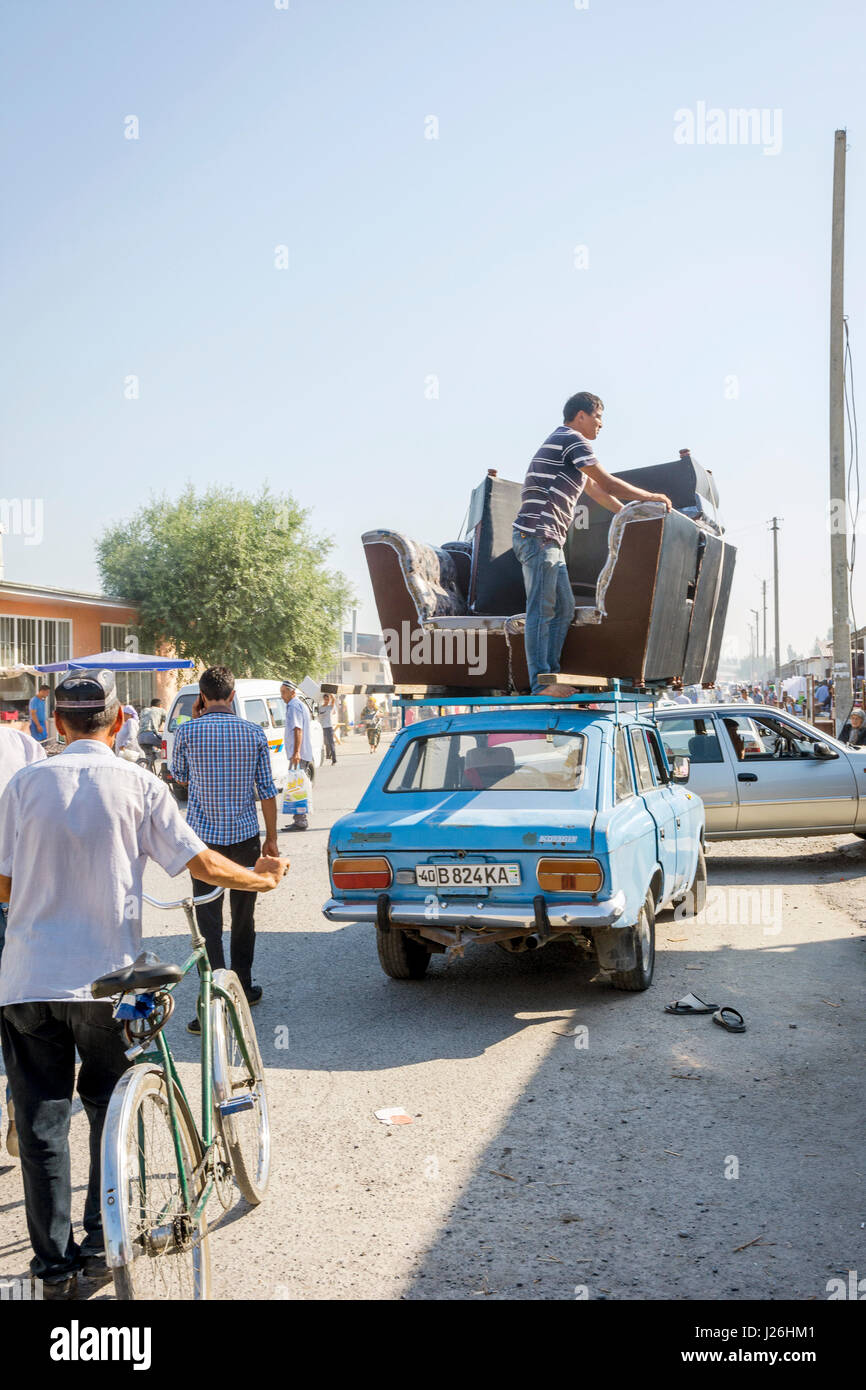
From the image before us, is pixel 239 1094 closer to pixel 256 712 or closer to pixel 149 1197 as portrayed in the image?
pixel 149 1197

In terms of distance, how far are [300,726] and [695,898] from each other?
5793 millimetres

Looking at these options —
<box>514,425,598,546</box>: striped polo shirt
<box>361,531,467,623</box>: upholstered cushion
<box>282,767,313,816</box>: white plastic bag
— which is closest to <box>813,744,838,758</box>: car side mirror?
<box>361,531,467,623</box>: upholstered cushion

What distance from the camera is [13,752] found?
18.6ft

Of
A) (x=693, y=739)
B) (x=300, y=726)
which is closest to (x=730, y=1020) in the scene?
(x=693, y=739)

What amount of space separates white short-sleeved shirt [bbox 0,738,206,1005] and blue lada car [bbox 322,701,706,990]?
3078mm

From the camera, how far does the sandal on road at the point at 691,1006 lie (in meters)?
6.41

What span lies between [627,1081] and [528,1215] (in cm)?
147

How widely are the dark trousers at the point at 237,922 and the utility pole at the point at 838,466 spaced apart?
1375 centimetres

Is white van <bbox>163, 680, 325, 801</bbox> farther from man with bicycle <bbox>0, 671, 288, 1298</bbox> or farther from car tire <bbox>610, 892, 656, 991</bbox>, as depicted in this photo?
man with bicycle <bbox>0, 671, 288, 1298</bbox>

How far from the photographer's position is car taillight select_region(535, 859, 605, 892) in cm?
611

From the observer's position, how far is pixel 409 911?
21.1 ft

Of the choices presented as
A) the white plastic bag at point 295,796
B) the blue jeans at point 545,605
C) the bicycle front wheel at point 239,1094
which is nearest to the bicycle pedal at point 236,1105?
the bicycle front wheel at point 239,1094

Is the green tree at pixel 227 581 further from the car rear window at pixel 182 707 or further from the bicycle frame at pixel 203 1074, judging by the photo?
the bicycle frame at pixel 203 1074
